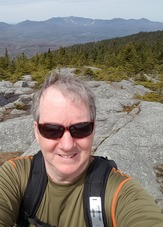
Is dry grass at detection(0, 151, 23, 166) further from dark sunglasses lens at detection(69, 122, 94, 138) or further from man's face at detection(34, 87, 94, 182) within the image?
dark sunglasses lens at detection(69, 122, 94, 138)

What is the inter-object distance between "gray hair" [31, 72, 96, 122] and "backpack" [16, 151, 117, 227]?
60 cm

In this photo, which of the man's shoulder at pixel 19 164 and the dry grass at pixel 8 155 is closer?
the man's shoulder at pixel 19 164

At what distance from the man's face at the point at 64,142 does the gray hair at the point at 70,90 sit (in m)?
0.06

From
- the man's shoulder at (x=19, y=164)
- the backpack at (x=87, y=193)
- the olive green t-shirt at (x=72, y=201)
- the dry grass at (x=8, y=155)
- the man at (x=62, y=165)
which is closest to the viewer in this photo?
the olive green t-shirt at (x=72, y=201)

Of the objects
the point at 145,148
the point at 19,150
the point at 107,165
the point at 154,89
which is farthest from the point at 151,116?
the point at 154,89

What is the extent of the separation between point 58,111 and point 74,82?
0.48m

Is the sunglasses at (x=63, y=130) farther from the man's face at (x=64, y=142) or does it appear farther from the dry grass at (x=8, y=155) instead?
the dry grass at (x=8, y=155)

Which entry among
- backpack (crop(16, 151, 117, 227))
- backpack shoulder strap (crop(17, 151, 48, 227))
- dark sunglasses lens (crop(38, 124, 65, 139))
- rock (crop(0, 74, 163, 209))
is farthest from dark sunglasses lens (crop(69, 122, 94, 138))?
rock (crop(0, 74, 163, 209))

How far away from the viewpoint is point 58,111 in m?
3.06

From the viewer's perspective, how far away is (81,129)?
3107 mm

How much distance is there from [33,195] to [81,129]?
0.97 meters

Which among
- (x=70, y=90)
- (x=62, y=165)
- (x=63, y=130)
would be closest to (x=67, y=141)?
(x=63, y=130)

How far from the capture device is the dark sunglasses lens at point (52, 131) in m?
3.08

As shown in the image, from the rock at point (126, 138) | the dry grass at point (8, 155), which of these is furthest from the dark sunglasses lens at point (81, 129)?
the dry grass at point (8, 155)
